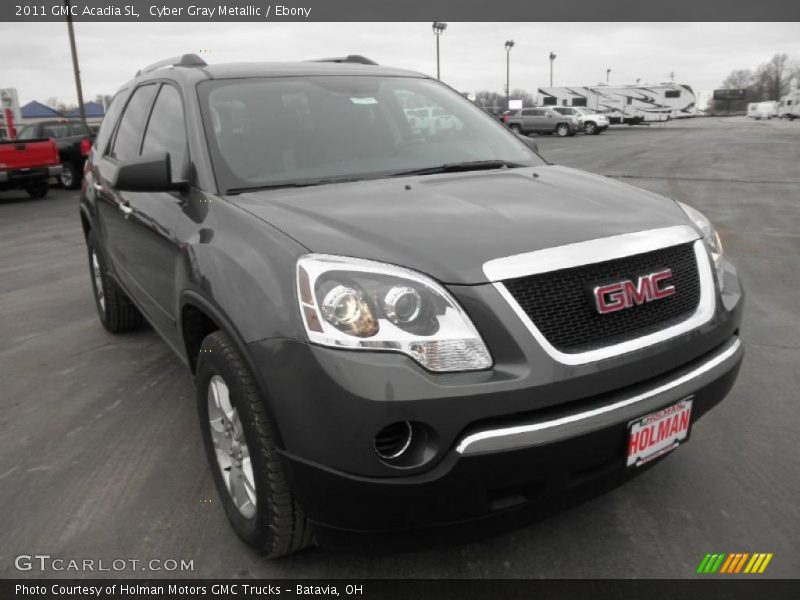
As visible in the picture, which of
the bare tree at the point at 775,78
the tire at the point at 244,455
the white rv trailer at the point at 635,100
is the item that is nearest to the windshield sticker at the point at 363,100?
the tire at the point at 244,455

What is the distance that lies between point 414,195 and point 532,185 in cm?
51

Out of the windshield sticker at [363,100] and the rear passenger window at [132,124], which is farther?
the rear passenger window at [132,124]

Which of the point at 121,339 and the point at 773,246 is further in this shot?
the point at 773,246

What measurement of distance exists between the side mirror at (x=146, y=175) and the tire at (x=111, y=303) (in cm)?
209

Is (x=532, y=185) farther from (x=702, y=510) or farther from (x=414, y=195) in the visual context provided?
(x=702, y=510)

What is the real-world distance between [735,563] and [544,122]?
3881 centimetres

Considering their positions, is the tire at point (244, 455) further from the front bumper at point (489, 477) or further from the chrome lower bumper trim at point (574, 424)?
the chrome lower bumper trim at point (574, 424)

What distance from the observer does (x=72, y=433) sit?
3475 millimetres

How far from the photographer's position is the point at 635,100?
53.5 meters

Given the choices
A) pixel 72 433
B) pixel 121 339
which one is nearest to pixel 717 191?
pixel 121 339

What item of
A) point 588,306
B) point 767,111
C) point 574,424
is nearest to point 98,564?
point 574,424

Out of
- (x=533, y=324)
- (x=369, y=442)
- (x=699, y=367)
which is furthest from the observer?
(x=699, y=367)

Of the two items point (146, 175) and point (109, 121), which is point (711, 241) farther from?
point (109, 121)

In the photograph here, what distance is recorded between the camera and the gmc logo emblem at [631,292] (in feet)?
6.72
